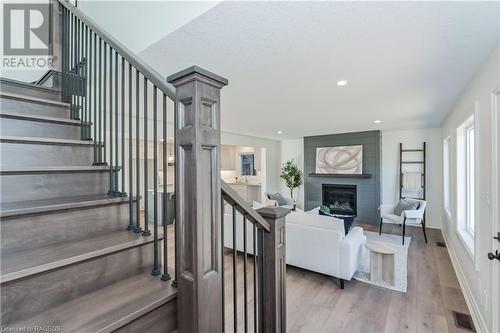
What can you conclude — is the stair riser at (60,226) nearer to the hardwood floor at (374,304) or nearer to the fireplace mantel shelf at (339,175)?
the hardwood floor at (374,304)

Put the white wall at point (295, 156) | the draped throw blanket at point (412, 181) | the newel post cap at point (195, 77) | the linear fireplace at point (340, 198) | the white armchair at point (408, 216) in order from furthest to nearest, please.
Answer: the white wall at point (295, 156) < the linear fireplace at point (340, 198) < the draped throw blanket at point (412, 181) < the white armchair at point (408, 216) < the newel post cap at point (195, 77)

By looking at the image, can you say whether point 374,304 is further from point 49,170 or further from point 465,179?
point 49,170

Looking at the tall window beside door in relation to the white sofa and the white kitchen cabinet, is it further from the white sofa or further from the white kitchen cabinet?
the white kitchen cabinet

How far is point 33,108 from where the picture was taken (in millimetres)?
1888

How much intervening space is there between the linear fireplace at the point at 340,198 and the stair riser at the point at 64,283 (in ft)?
20.4

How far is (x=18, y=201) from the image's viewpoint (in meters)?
1.25

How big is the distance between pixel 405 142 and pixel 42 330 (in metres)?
6.99

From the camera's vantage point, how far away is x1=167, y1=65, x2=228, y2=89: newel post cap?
0.94m

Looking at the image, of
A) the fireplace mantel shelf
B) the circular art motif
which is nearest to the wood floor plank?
the fireplace mantel shelf

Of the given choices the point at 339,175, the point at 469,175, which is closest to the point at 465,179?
the point at 469,175

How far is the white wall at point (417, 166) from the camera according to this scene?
5.52 meters

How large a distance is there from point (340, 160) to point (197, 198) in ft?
20.7

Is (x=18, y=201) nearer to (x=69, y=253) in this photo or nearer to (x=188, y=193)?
(x=69, y=253)

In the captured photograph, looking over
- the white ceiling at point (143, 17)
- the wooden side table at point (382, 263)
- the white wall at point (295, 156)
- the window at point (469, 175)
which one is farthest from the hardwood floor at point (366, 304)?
the white wall at point (295, 156)
